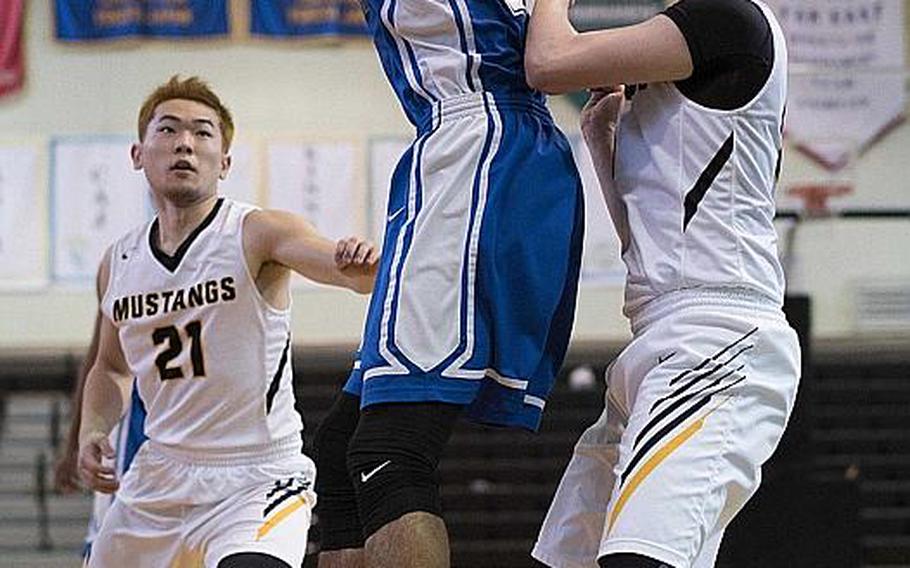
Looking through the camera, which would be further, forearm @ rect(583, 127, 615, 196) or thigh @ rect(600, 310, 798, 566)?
forearm @ rect(583, 127, 615, 196)

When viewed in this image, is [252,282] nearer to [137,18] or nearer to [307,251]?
[307,251]

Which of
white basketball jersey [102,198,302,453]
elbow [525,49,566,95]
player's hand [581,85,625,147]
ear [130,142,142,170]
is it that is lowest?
white basketball jersey [102,198,302,453]

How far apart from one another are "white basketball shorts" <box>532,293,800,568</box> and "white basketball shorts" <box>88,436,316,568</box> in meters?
1.36

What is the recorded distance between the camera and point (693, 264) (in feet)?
11.7

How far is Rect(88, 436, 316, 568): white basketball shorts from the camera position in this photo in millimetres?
4676

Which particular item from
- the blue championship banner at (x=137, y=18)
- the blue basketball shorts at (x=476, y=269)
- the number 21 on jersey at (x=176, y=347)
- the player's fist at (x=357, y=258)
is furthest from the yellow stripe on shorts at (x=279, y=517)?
the blue championship banner at (x=137, y=18)

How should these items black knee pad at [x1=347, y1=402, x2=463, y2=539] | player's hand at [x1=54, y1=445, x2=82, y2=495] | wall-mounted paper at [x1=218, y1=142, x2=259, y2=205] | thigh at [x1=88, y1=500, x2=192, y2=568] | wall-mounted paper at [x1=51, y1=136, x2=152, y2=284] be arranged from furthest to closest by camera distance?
wall-mounted paper at [x1=218, y1=142, x2=259, y2=205], wall-mounted paper at [x1=51, y1=136, x2=152, y2=284], player's hand at [x1=54, y1=445, x2=82, y2=495], thigh at [x1=88, y1=500, x2=192, y2=568], black knee pad at [x1=347, y1=402, x2=463, y2=539]

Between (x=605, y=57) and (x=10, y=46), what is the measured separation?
10.1m

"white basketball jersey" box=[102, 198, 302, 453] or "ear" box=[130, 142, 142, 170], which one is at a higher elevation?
"ear" box=[130, 142, 142, 170]

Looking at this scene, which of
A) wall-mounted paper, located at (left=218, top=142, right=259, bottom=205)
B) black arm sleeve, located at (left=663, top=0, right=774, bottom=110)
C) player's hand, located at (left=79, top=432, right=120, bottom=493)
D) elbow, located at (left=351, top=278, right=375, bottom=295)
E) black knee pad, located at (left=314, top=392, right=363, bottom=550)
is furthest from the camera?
wall-mounted paper, located at (left=218, top=142, right=259, bottom=205)

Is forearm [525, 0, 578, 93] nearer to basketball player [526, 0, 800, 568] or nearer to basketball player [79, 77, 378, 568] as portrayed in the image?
basketball player [526, 0, 800, 568]

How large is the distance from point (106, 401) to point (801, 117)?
27.1 feet

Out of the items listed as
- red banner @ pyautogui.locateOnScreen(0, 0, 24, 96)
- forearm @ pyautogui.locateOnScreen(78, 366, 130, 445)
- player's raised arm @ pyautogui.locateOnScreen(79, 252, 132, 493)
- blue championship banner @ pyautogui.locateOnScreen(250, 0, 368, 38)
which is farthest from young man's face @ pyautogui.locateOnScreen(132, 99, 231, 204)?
red banner @ pyautogui.locateOnScreen(0, 0, 24, 96)

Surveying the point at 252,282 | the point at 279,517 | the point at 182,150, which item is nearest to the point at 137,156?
the point at 182,150
